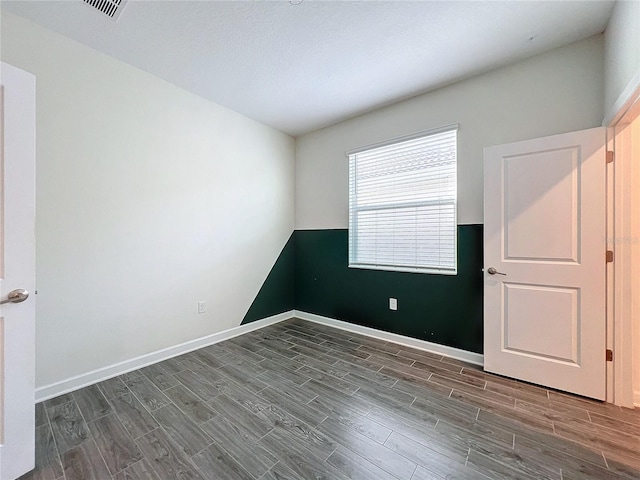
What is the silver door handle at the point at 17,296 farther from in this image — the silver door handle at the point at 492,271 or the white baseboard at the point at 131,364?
the silver door handle at the point at 492,271

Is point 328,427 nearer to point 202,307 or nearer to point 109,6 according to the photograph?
point 202,307

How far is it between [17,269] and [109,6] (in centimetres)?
183

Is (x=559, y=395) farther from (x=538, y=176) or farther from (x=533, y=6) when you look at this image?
(x=533, y=6)

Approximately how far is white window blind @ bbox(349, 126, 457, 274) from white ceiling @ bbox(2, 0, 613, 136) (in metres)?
0.68

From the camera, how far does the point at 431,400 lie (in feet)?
6.47

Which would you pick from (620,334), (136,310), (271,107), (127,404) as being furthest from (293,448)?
(271,107)

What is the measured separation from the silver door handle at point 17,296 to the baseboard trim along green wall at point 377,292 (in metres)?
2.31

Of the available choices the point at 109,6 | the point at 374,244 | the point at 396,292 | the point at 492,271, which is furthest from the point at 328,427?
the point at 109,6

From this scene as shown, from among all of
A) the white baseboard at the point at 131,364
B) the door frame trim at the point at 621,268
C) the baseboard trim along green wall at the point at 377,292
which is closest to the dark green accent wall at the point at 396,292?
the baseboard trim along green wall at the point at 377,292

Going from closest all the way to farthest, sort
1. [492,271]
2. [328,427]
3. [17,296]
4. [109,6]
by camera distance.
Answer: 1. [17,296]
2. [328,427]
3. [109,6]
4. [492,271]

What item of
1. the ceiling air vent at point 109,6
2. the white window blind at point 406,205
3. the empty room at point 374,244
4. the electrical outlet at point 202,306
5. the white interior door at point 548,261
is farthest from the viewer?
the electrical outlet at point 202,306

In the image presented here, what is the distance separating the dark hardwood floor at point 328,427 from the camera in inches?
55.0

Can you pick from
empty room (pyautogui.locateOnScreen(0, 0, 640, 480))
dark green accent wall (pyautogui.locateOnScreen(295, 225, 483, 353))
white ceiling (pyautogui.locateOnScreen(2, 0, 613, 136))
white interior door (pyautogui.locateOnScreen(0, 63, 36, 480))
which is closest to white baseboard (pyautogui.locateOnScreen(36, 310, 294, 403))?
empty room (pyautogui.locateOnScreen(0, 0, 640, 480))

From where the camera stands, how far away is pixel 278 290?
12.9ft
